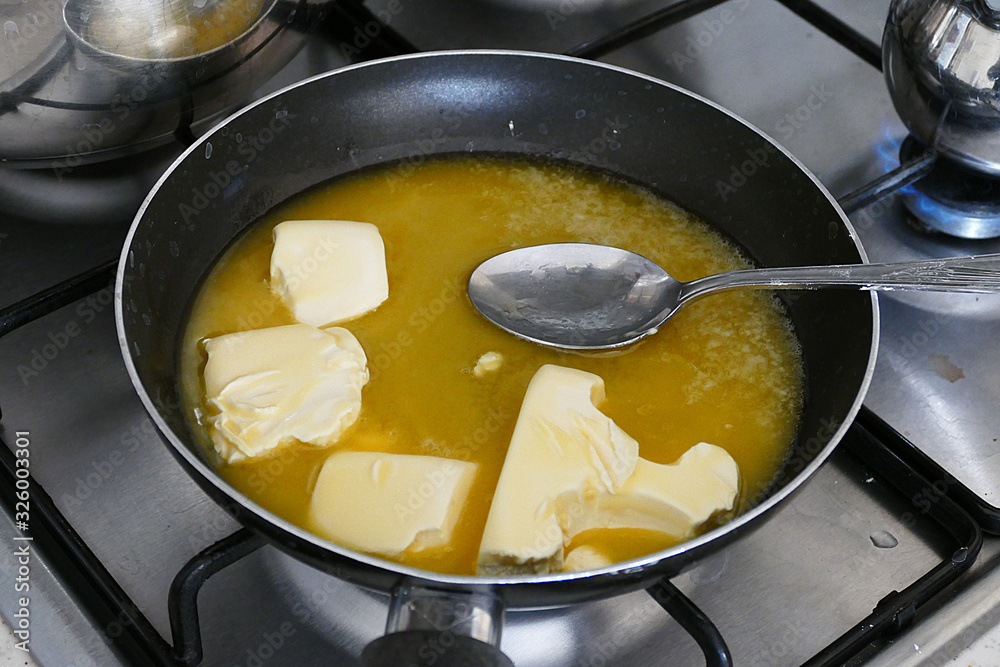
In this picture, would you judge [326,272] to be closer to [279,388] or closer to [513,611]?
[279,388]

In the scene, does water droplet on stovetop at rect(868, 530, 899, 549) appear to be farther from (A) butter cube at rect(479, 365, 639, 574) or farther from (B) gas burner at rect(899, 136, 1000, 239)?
(B) gas burner at rect(899, 136, 1000, 239)

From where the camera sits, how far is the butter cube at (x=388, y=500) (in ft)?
A: 2.21

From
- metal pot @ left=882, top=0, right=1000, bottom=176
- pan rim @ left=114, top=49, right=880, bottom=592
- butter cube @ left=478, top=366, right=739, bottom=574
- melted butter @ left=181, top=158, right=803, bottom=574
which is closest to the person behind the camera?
pan rim @ left=114, top=49, right=880, bottom=592

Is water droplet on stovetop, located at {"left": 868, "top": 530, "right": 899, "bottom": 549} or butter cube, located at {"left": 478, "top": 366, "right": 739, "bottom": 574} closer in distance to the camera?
butter cube, located at {"left": 478, "top": 366, "right": 739, "bottom": 574}

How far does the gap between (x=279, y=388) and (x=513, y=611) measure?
0.25m

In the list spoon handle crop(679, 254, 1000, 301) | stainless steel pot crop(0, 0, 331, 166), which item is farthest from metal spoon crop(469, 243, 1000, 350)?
stainless steel pot crop(0, 0, 331, 166)

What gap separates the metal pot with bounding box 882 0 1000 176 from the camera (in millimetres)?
893

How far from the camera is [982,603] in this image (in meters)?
0.72

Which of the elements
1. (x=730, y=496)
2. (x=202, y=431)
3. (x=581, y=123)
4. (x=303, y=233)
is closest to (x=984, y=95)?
(x=581, y=123)

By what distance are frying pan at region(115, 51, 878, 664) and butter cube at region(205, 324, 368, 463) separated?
35 mm

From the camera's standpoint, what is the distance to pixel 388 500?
27.1 inches

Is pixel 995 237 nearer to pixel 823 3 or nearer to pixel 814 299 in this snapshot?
pixel 814 299

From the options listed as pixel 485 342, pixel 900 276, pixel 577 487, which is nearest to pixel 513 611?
pixel 577 487

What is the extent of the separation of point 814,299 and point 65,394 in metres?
0.66
